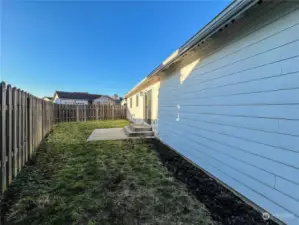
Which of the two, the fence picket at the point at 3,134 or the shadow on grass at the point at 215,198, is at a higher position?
the fence picket at the point at 3,134

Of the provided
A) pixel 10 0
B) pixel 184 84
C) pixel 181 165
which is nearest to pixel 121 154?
pixel 181 165

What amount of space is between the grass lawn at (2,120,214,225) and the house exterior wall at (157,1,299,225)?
0.91m

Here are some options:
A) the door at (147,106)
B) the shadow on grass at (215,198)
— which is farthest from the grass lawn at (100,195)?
the door at (147,106)

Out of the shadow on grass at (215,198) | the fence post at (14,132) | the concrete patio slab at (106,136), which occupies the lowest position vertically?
the shadow on grass at (215,198)

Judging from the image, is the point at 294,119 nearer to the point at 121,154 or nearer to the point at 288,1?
the point at 288,1

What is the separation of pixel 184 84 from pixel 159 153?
7.70ft

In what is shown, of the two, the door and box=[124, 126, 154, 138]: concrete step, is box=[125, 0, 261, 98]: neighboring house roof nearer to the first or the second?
box=[124, 126, 154, 138]: concrete step

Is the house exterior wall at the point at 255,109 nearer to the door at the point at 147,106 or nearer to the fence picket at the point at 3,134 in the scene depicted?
the fence picket at the point at 3,134

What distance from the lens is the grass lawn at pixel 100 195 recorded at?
77.1 inches

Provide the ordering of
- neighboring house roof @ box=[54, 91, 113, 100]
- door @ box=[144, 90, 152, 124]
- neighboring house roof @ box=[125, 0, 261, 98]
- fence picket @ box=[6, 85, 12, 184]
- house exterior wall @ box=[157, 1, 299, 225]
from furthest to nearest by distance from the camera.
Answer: neighboring house roof @ box=[54, 91, 113, 100] < door @ box=[144, 90, 152, 124] < fence picket @ box=[6, 85, 12, 184] < neighboring house roof @ box=[125, 0, 261, 98] < house exterior wall @ box=[157, 1, 299, 225]

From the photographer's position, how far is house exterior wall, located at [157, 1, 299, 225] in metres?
1.82

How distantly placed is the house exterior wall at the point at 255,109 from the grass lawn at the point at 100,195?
0.91 metres

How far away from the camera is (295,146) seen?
1754 millimetres

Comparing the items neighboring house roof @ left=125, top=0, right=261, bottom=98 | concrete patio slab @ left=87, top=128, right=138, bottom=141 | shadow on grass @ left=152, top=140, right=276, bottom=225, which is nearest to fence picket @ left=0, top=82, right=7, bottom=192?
shadow on grass @ left=152, top=140, right=276, bottom=225
